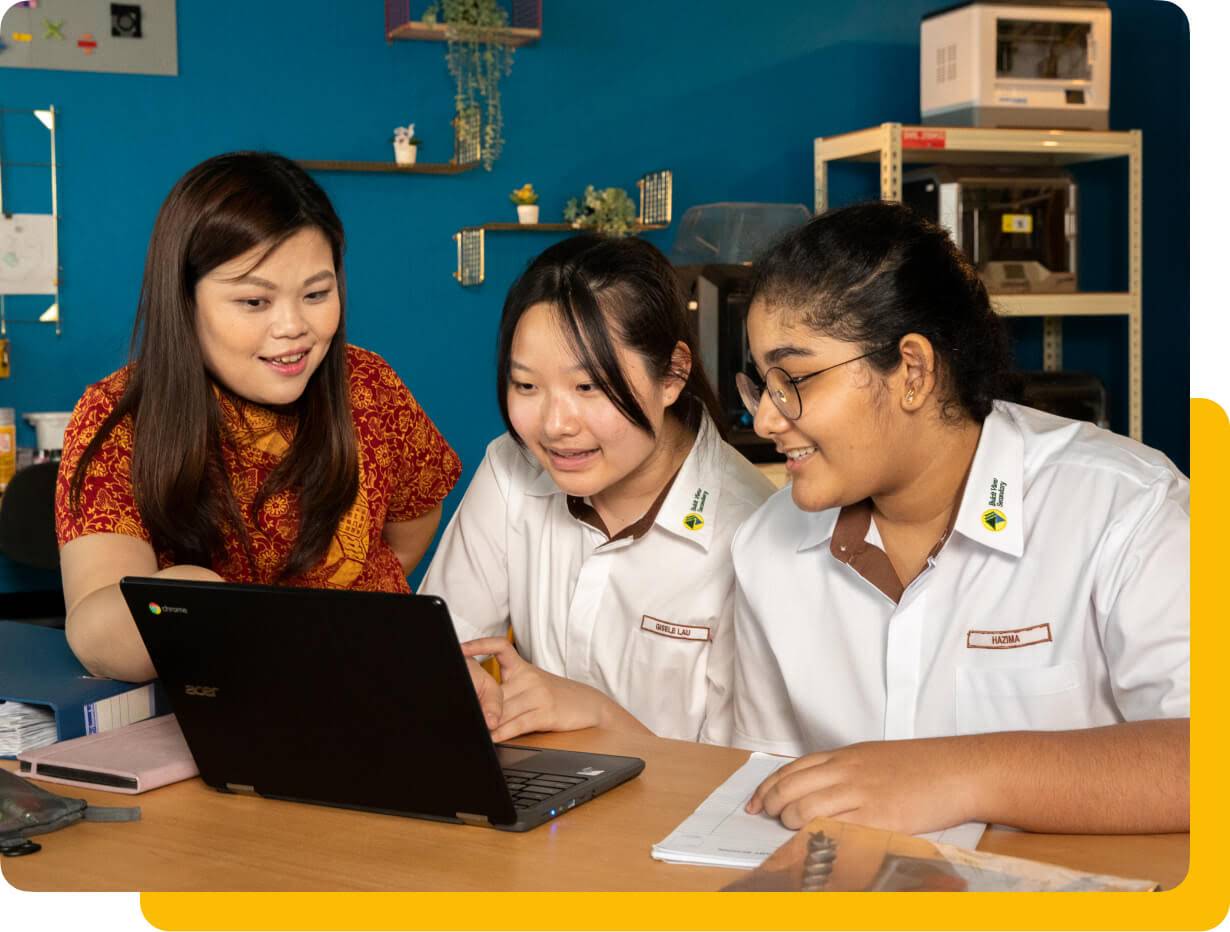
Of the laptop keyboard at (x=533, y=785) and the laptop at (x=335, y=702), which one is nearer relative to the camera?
the laptop at (x=335, y=702)

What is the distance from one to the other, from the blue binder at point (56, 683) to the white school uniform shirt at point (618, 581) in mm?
486

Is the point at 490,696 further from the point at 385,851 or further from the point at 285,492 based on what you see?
the point at 285,492

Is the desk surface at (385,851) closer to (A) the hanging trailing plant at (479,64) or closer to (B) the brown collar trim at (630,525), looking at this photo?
(B) the brown collar trim at (630,525)

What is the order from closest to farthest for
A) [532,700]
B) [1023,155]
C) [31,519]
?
[532,700]
[31,519]
[1023,155]

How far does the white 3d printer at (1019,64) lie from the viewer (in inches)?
156

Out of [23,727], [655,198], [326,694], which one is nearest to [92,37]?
[655,198]

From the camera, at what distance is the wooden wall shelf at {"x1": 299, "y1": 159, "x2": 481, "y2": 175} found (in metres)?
3.81

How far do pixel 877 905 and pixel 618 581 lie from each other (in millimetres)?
953

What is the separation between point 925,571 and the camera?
1.45 meters

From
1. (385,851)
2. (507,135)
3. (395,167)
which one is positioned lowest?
(385,851)

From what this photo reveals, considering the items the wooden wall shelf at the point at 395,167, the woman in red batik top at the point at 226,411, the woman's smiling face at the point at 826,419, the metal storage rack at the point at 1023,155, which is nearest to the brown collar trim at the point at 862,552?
the woman's smiling face at the point at 826,419

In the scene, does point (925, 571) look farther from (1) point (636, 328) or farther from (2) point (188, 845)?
(2) point (188, 845)

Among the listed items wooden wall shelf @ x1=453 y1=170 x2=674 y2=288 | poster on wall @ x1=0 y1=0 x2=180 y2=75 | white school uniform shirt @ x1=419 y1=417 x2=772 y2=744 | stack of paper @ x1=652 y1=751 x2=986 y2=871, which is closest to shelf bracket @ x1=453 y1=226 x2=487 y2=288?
wooden wall shelf @ x1=453 y1=170 x2=674 y2=288

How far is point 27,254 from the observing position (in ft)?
11.7
